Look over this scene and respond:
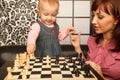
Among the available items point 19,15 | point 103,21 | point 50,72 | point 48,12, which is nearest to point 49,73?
point 50,72

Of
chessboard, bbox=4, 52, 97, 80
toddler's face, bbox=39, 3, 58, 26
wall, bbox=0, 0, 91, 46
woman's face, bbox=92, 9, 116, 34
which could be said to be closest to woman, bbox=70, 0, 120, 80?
woman's face, bbox=92, 9, 116, 34

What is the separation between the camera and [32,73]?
1.69 m

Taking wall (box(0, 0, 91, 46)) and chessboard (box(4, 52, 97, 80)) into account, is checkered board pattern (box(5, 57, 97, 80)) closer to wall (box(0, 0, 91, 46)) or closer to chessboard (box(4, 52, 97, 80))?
chessboard (box(4, 52, 97, 80))

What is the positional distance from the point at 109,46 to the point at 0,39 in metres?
2.41

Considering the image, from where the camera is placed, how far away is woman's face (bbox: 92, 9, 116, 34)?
2.10 m

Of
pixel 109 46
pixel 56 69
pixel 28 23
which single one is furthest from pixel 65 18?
pixel 56 69

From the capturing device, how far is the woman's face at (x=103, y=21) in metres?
2.10

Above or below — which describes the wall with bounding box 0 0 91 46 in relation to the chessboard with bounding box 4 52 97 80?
above

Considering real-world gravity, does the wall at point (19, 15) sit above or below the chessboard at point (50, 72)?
above

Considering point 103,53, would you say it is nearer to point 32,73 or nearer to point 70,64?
point 70,64

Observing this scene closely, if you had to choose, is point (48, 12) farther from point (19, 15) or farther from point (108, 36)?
point (19, 15)

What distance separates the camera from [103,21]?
Answer: 2102 millimetres

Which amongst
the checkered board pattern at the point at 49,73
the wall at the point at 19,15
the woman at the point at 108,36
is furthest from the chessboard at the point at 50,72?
the wall at the point at 19,15

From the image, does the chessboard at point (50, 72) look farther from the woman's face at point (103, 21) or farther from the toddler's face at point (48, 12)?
the toddler's face at point (48, 12)
